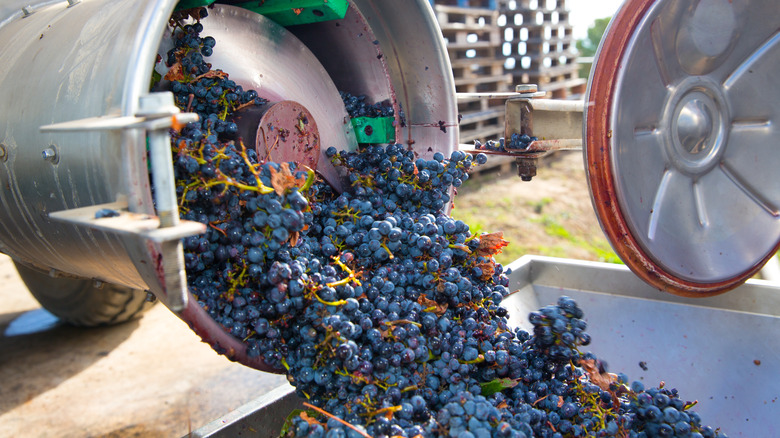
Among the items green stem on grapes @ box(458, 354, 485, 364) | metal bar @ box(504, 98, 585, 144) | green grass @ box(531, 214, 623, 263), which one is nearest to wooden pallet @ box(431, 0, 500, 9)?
green grass @ box(531, 214, 623, 263)

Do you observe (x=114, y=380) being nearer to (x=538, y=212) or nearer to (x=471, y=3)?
(x=538, y=212)

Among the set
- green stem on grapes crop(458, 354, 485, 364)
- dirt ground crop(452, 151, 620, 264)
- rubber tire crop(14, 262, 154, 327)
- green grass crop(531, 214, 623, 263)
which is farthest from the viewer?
dirt ground crop(452, 151, 620, 264)

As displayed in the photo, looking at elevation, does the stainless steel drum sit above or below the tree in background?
below

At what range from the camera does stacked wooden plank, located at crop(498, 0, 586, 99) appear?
600cm

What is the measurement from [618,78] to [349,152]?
0.78 m

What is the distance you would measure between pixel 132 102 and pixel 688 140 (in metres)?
1.49

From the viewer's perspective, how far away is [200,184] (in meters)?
1.15

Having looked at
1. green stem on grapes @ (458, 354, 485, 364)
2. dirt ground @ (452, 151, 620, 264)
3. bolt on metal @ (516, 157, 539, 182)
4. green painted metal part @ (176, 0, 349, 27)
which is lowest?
dirt ground @ (452, 151, 620, 264)

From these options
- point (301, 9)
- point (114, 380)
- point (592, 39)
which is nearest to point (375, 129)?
point (301, 9)

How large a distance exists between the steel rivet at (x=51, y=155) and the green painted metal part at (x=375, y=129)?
0.88m

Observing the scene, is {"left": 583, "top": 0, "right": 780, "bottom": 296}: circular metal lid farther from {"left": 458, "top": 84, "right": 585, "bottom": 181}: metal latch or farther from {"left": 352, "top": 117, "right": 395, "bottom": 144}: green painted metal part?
{"left": 352, "top": 117, "right": 395, "bottom": 144}: green painted metal part

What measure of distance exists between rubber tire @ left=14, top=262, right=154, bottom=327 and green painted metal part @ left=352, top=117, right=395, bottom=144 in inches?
60.4

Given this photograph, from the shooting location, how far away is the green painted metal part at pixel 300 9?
1539mm

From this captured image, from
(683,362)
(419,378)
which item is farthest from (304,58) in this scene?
(683,362)
